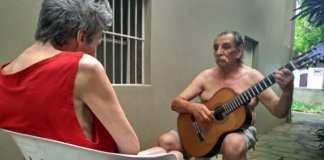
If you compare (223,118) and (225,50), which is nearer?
(223,118)

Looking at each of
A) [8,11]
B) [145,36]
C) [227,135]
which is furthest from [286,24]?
[8,11]

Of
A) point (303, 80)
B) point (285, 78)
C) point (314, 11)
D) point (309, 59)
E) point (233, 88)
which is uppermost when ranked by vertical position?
point (314, 11)

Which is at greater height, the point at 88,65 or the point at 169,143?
the point at 88,65

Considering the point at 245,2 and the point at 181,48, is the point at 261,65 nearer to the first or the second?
the point at 245,2

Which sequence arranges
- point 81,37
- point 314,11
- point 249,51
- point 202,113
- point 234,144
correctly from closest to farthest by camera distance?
point 81,37 < point 234,144 < point 202,113 < point 314,11 < point 249,51

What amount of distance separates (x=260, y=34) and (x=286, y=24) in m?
2.22

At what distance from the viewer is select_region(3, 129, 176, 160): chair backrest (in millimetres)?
918

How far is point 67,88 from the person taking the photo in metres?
0.94

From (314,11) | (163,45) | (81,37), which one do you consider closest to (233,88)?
(163,45)

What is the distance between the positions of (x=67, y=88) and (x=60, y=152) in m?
0.21

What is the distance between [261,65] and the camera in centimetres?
579

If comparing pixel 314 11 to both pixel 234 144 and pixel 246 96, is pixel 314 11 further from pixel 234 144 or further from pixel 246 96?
pixel 234 144

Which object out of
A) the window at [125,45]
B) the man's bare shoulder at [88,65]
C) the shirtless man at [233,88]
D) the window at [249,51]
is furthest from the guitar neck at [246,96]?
the window at [249,51]

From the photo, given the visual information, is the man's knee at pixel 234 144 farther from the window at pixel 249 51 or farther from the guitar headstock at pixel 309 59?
the window at pixel 249 51
